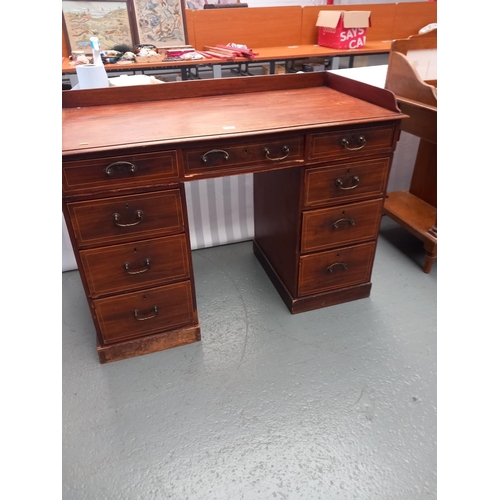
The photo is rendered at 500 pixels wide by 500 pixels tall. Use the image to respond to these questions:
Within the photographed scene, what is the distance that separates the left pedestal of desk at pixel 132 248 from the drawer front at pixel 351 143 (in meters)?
0.53

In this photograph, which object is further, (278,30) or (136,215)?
(278,30)

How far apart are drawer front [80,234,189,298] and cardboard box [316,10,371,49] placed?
2647 mm

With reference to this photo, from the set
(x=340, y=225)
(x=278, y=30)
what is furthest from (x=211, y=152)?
(x=278, y=30)

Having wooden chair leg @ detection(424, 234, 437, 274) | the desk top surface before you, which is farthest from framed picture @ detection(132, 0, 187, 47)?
wooden chair leg @ detection(424, 234, 437, 274)

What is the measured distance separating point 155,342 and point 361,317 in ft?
3.17

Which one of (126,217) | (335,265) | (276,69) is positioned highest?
(276,69)

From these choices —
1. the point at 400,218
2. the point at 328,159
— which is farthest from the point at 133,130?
the point at 400,218

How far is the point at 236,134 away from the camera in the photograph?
4.17 ft

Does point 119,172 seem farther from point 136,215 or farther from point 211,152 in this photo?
point 211,152

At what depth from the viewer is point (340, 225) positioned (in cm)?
165

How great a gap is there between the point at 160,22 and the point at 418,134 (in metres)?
2.13

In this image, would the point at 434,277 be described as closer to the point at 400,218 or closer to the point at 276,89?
the point at 400,218

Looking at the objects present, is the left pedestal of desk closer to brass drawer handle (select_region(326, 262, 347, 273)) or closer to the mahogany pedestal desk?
the mahogany pedestal desk

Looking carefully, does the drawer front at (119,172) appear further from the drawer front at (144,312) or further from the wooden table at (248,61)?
the wooden table at (248,61)
